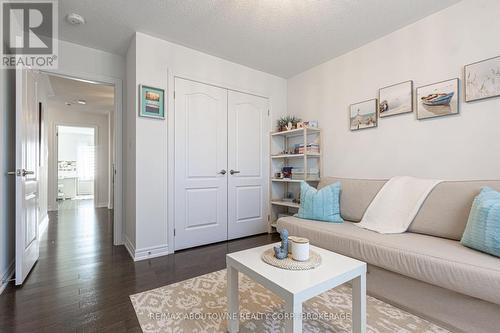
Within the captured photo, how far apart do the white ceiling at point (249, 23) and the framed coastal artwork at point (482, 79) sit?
0.65 meters

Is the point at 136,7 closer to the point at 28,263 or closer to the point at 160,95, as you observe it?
the point at 160,95

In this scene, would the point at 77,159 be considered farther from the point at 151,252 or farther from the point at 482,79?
the point at 482,79

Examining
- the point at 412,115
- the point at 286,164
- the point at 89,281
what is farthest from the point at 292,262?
the point at 286,164

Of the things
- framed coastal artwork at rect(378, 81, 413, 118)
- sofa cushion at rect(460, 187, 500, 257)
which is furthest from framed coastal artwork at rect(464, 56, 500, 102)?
sofa cushion at rect(460, 187, 500, 257)

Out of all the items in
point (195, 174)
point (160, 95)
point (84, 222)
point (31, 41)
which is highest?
point (31, 41)

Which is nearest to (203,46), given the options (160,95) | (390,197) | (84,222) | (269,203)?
(160,95)

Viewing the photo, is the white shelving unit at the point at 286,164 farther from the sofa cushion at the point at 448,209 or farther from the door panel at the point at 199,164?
the sofa cushion at the point at 448,209

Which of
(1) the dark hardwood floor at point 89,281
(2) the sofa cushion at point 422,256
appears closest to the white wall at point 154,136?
(1) the dark hardwood floor at point 89,281

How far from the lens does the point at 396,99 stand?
2.51 m

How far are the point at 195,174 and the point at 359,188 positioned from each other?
1930 mm

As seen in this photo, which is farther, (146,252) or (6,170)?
(146,252)

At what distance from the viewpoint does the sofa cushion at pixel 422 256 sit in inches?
48.8

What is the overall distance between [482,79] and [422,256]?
63.4 inches

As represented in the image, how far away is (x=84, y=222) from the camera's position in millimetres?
4324
